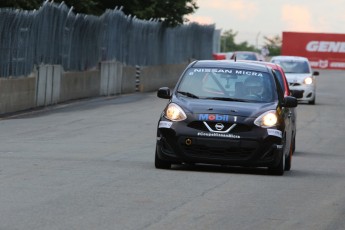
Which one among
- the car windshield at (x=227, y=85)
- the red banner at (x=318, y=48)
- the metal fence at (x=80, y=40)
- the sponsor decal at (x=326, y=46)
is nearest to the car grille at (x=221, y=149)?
the car windshield at (x=227, y=85)

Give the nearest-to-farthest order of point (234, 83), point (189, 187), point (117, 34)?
1. point (189, 187)
2. point (234, 83)
3. point (117, 34)

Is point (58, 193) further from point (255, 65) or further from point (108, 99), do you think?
point (108, 99)

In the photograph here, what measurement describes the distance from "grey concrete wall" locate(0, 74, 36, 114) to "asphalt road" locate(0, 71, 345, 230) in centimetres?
625

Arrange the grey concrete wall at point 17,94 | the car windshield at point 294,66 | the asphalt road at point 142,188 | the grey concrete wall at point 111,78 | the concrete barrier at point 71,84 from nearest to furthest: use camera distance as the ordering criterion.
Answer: the asphalt road at point 142,188 < the grey concrete wall at point 17,94 < the concrete barrier at point 71,84 < the car windshield at point 294,66 < the grey concrete wall at point 111,78

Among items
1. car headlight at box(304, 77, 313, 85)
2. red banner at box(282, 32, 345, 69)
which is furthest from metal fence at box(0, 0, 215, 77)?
red banner at box(282, 32, 345, 69)

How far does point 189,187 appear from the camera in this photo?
13531mm

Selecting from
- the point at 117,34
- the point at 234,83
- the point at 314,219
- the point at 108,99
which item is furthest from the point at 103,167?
the point at 117,34

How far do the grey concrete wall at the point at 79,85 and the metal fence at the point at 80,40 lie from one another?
31cm

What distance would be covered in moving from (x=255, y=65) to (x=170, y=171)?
2443mm

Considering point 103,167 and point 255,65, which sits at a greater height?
point 255,65

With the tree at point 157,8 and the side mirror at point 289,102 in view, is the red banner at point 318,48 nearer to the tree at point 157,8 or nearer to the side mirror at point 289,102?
the tree at point 157,8

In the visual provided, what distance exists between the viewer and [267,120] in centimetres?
1554

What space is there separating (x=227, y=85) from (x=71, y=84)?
22.2 m

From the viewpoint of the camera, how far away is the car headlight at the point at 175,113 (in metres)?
15.5
